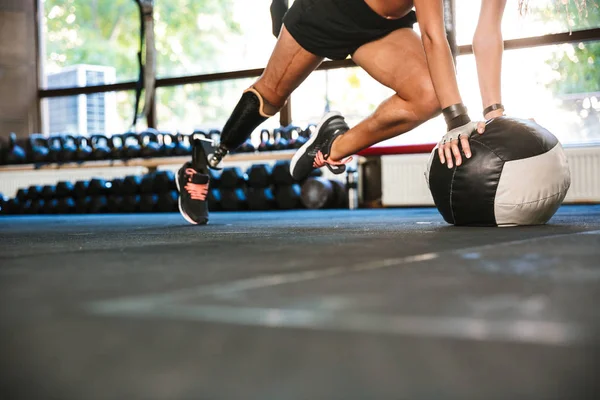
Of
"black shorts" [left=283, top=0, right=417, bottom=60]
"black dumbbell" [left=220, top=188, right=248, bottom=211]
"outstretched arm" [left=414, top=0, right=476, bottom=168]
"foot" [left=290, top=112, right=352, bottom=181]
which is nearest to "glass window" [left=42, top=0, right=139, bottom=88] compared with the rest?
"black dumbbell" [left=220, top=188, right=248, bottom=211]

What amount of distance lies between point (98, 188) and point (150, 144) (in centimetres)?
72

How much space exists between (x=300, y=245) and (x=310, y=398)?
1.00m

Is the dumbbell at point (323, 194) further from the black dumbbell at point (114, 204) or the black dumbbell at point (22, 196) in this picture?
the black dumbbell at point (22, 196)

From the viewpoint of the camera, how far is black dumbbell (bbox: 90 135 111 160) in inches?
281

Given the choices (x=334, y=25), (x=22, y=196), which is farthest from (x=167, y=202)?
(x=334, y=25)

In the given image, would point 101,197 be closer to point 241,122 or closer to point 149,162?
point 149,162

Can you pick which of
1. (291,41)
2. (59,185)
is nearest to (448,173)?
(291,41)

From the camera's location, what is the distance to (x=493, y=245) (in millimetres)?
1273

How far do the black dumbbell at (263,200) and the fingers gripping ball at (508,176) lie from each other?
422cm

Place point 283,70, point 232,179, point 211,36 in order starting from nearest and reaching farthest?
point 283,70
point 232,179
point 211,36

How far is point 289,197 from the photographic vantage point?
6027 mm

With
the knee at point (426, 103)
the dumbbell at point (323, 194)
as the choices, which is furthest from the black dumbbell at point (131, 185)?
the knee at point (426, 103)

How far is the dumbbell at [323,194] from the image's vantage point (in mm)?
5891

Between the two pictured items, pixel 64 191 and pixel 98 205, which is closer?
pixel 98 205
